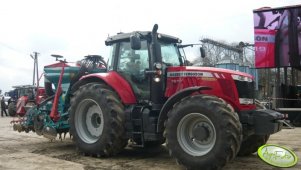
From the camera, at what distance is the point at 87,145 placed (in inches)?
320

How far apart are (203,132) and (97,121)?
2796 mm

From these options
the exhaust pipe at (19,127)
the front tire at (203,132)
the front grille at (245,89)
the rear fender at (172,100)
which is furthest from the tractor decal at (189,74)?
the exhaust pipe at (19,127)

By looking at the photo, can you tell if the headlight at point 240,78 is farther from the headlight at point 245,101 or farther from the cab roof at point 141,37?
the cab roof at point 141,37

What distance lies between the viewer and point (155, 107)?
7.48m

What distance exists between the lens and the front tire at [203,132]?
6051mm

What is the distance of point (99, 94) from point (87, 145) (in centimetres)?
108

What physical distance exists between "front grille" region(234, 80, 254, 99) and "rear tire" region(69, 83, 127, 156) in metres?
2.24

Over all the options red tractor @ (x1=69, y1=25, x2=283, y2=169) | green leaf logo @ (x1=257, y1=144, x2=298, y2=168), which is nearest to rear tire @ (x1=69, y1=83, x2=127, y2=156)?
red tractor @ (x1=69, y1=25, x2=283, y2=169)

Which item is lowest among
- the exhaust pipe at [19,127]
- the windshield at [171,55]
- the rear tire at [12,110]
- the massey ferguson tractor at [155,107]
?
the rear tire at [12,110]

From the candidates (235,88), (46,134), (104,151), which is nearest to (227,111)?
(235,88)

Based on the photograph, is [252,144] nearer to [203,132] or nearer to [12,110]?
[203,132]

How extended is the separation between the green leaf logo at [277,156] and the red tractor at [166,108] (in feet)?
1.35

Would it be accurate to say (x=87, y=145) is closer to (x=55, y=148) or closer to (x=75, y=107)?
(x=75, y=107)

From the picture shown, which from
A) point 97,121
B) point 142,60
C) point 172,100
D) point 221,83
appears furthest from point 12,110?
point 221,83
